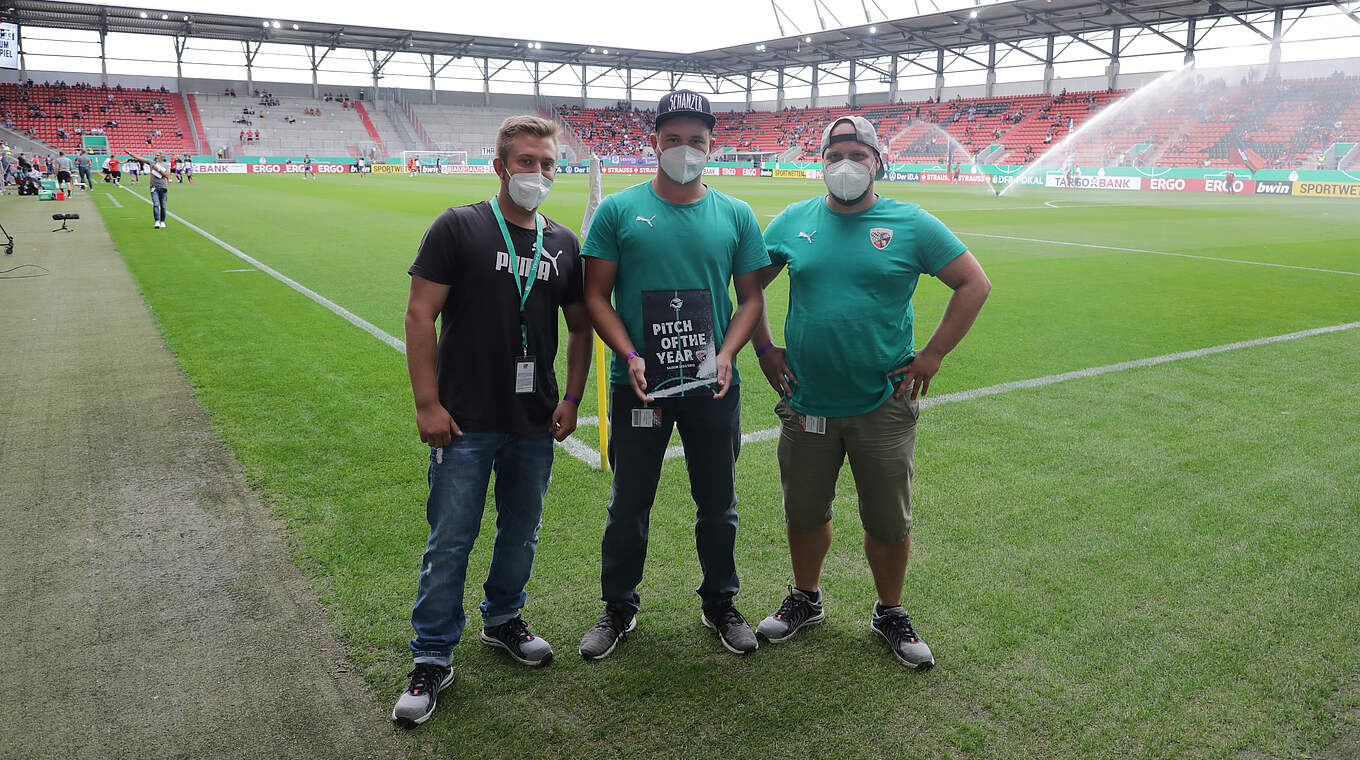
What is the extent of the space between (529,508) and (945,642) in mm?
1779

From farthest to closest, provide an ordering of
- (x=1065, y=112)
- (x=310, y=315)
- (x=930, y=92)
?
(x=930, y=92)
(x=1065, y=112)
(x=310, y=315)

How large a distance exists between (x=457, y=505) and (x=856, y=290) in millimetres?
1694

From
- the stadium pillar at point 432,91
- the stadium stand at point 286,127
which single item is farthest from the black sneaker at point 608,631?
the stadium pillar at point 432,91

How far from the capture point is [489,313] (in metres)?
2.99

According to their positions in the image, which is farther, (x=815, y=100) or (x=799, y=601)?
(x=815, y=100)

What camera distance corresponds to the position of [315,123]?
7188 cm

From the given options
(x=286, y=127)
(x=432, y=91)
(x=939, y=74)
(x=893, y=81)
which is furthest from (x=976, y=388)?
(x=432, y=91)

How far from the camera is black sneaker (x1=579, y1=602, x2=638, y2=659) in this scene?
132 inches

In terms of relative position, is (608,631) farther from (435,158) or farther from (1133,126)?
(435,158)

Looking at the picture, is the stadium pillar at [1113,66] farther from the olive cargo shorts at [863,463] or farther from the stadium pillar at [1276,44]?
the olive cargo shorts at [863,463]

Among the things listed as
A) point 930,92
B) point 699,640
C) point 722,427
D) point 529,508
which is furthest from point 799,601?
point 930,92

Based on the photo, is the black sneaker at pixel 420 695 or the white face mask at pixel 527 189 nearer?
the black sneaker at pixel 420 695

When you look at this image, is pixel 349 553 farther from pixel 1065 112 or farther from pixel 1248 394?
pixel 1065 112

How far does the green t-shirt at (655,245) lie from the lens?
3121 millimetres
